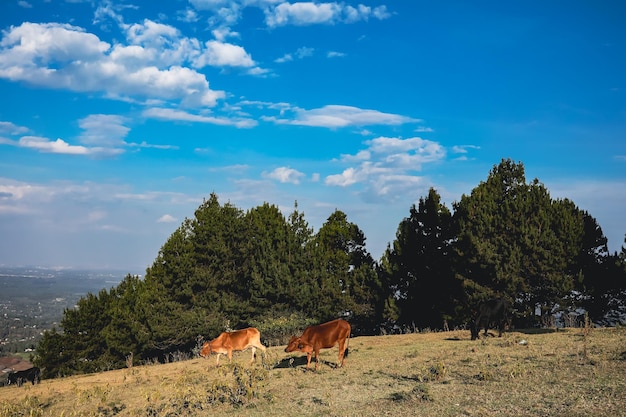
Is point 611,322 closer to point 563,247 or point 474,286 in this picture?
point 563,247

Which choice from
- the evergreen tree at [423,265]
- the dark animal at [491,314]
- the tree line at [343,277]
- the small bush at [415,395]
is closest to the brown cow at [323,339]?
the small bush at [415,395]

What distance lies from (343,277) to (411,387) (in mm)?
25436

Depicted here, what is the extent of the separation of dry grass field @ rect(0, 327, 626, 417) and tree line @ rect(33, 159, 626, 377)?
999cm

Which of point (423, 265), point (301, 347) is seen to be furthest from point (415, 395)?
point (423, 265)

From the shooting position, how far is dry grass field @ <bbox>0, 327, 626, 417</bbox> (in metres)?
8.74

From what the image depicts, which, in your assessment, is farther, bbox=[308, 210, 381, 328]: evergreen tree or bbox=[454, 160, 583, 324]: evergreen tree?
bbox=[308, 210, 381, 328]: evergreen tree

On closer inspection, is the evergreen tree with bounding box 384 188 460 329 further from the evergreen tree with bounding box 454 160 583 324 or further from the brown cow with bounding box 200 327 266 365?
the brown cow with bounding box 200 327 266 365

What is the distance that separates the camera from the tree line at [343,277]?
26109 millimetres

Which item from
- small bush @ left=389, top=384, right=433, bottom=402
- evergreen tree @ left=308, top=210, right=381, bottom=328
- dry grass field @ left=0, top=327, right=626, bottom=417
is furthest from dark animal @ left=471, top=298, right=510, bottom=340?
evergreen tree @ left=308, top=210, right=381, bottom=328

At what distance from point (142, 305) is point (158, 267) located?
3.27 meters

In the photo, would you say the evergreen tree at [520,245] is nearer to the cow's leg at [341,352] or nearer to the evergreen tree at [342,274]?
the evergreen tree at [342,274]

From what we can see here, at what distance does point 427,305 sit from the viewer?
3222 centimetres

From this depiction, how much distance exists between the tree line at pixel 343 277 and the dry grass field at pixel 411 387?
393 inches

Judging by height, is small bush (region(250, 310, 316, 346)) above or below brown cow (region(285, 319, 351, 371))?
below
